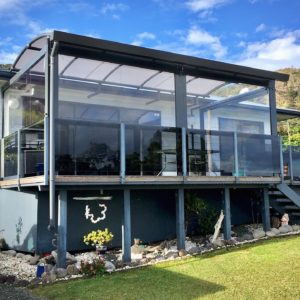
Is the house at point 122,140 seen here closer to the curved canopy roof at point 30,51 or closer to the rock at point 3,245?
the curved canopy roof at point 30,51

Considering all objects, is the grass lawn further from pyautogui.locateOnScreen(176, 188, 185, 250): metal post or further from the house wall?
the house wall

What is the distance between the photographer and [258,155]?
455 inches

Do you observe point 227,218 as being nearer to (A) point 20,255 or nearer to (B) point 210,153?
(B) point 210,153

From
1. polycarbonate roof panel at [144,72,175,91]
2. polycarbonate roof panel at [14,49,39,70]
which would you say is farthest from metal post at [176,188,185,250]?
polycarbonate roof panel at [14,49,39,70]

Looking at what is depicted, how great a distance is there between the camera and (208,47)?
3534 centimetres

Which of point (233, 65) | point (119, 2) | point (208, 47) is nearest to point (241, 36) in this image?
point (208, 47)

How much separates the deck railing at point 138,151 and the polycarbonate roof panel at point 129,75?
5.02 ft

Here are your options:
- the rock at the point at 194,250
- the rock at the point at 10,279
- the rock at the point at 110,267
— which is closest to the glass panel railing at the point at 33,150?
the rock at the point at 10,279

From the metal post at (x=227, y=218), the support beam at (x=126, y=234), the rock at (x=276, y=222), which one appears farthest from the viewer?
the rock at (x=276, y=222)

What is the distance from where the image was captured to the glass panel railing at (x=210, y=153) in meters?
10.4

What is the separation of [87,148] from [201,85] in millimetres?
4029

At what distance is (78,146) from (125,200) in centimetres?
168

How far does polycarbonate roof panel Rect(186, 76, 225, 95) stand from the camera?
10.9 m

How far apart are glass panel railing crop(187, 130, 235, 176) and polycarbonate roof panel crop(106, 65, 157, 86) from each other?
1.80m
